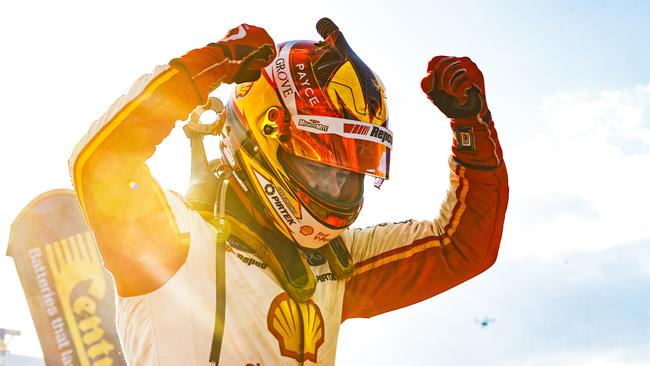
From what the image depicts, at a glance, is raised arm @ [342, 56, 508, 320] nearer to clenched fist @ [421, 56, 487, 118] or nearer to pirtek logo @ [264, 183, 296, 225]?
clenched fist @ [421, 56, 487, 118]

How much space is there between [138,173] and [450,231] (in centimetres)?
203

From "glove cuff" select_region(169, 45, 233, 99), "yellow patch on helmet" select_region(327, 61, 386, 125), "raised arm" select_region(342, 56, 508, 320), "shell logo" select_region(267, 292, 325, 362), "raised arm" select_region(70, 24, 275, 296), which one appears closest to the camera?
"raised arm" select_region(70, 24, 275, 296)

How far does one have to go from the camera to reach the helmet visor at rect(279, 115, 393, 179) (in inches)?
150

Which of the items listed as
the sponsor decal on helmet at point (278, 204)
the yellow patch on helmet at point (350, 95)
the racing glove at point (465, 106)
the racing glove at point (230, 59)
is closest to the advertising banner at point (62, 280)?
the sponsor decal on helmet at point (278, 204)

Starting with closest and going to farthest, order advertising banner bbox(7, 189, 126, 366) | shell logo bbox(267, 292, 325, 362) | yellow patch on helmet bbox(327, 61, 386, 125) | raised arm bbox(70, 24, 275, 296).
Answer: raised arm bbox(70, 24, 275, 296)
shell logo bbox(267, 292, 325, 362)
yellow patch on helmet bbox(327, 61, 386, 125)
advertising banner bbox(7, 189, 126, 366)

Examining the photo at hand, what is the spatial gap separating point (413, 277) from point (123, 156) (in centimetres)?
205

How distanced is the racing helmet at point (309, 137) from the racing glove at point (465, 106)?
34 cm

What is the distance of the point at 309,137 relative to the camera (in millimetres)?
3869

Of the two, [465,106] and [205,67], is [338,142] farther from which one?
[205,67]

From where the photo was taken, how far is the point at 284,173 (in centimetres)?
393

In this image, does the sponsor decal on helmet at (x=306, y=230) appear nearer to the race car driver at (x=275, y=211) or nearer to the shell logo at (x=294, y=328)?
the race car driver at (x=275, y=211)

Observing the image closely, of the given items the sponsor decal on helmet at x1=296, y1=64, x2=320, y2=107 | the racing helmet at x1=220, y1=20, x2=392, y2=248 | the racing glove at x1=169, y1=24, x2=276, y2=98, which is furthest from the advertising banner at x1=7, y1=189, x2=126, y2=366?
the racing glove at x1=169, y1=24, x2=276, y2=98

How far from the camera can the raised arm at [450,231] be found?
4.05m

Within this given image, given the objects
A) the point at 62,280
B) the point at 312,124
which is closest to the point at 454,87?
the point at 312,124
